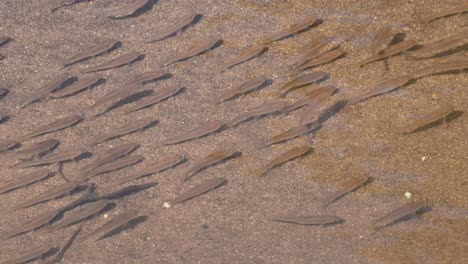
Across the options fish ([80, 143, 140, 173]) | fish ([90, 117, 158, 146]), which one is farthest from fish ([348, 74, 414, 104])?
fish ([80, 143, 140, 173])

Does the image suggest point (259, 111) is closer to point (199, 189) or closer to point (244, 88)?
point (244, 88)

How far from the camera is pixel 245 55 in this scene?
6.47 meters

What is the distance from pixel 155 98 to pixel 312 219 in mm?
1779

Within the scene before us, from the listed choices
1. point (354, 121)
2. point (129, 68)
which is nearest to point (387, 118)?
point (354, 121)

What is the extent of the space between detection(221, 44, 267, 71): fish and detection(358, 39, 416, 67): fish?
85 cm

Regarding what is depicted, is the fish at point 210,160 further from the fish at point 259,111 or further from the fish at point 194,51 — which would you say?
the fish at point 194,51

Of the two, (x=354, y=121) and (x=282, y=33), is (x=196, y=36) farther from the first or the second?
(x=354, y=121)

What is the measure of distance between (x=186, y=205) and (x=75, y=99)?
151 cm

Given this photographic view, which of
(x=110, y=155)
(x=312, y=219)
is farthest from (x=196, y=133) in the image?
(x=312, y=219)

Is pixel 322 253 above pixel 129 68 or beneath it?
beneath

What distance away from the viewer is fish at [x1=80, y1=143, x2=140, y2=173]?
5805mm

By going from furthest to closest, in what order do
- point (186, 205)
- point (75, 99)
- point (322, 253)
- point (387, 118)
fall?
point (75, 99) < point (387, 118) < point (186, 205) < point (322, 253)

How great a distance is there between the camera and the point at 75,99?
6367 millimetres

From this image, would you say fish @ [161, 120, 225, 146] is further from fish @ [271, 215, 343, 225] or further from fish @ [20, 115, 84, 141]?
fish @ [271, 215, 343, 225]
